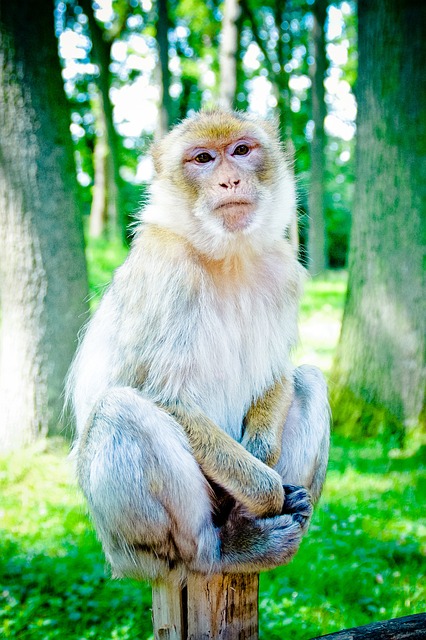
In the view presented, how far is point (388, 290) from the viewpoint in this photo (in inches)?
214

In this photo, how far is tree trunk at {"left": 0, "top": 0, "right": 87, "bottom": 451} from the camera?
15.5 ft

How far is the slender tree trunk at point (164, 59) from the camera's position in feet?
39.6

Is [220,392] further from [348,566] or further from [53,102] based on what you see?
[53,102]

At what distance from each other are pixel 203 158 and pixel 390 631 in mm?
1942

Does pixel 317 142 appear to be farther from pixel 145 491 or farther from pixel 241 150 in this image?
pixel 145 491

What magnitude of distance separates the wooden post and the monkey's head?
1300 millimetres

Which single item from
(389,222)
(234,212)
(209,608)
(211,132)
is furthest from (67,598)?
(389,222)

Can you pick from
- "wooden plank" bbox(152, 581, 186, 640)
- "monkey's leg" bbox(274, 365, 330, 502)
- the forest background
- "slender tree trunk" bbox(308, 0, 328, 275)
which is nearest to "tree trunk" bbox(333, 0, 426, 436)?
the forest background

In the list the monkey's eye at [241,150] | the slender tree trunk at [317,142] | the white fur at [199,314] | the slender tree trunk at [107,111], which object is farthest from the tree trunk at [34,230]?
the slender tree trunk at [317,142]

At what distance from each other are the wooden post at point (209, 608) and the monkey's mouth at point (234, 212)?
4.49 feet

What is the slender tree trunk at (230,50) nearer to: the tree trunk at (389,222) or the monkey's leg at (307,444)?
the tree trunk at (389,222)

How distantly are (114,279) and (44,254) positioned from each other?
2148 mm

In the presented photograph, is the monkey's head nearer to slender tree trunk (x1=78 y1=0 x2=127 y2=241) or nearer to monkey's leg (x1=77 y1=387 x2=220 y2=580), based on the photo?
monkey's leg (x1=77 y1=387 x2=220 y2=580)

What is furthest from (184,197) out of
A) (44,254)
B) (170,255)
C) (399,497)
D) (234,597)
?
(399,497)
